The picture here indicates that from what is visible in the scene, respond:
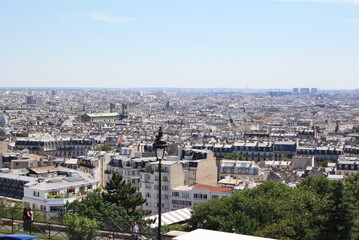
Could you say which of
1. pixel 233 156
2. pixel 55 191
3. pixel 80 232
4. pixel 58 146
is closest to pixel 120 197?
pixel 55 191

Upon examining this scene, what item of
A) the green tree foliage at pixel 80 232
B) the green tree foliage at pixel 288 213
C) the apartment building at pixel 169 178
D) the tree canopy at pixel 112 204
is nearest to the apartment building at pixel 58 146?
the apartment building at pixel 169 178

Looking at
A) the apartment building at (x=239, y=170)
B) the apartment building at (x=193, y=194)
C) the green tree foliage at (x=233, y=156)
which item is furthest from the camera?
the green tree foliage at (x=233, y=156)

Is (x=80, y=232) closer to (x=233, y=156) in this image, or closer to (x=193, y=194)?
(x=193, y=194)

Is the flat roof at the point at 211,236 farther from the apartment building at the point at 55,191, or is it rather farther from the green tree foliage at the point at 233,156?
the green tree foliage at the point at 233,156

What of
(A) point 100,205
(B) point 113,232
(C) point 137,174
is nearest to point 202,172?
(C) point 137,174

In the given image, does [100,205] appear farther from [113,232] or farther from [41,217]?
[113,232]

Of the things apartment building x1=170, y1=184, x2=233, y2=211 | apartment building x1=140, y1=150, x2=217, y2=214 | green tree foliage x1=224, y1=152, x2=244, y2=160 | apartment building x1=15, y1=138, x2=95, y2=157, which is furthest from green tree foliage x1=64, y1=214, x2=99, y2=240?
apartment building x1=15, y1=138, x2=95, y2=157
